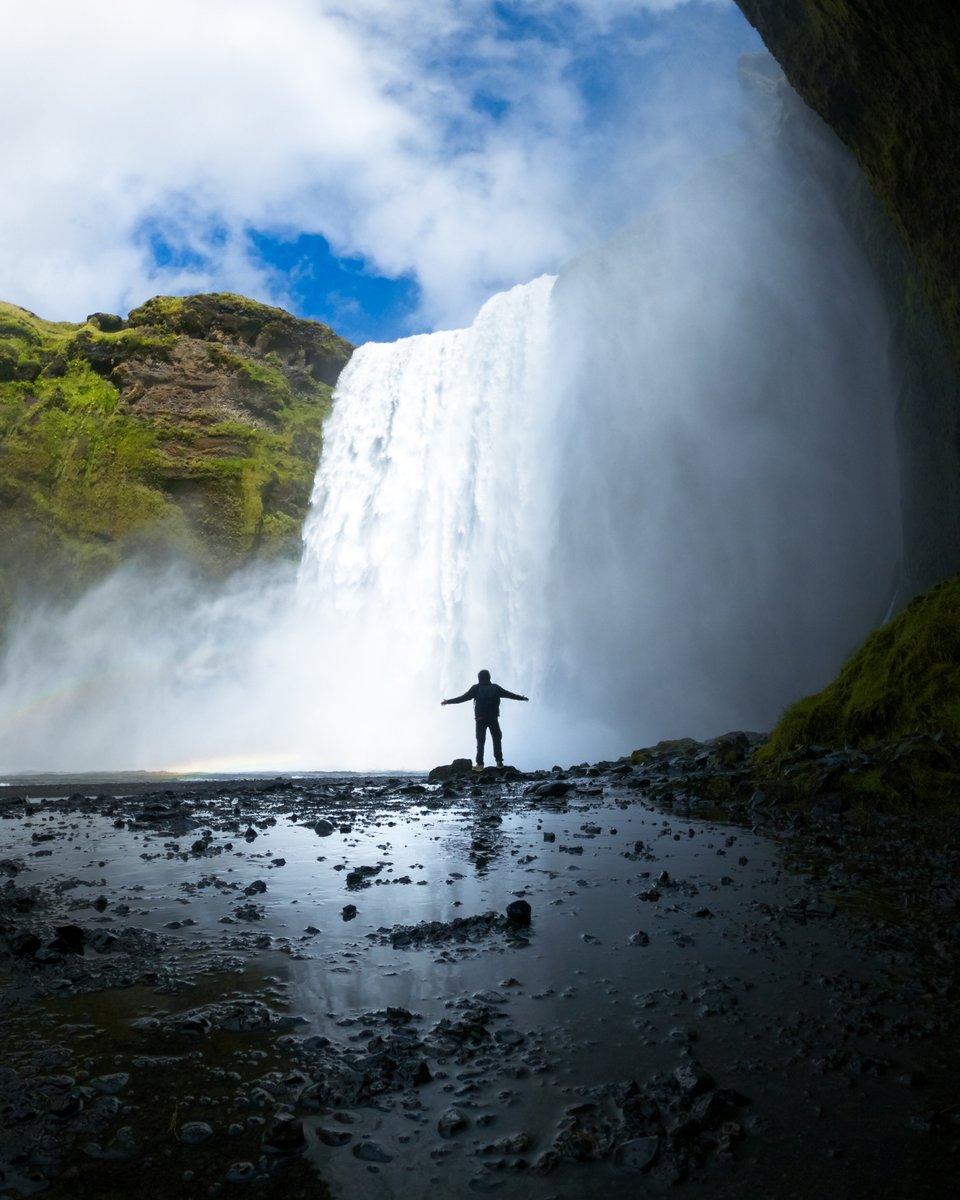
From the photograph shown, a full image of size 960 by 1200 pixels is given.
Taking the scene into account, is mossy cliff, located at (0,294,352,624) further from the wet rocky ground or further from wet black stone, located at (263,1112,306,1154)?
wet black stone, located at (263,1112,306,1154)

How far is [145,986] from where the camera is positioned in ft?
11.1

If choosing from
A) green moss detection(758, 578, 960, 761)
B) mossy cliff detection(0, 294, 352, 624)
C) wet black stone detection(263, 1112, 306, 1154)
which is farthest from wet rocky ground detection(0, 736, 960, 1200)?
mossy cliff detection(0, 294, 352, 624)

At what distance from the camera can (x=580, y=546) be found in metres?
30.8

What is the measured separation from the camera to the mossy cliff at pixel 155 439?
3528cm

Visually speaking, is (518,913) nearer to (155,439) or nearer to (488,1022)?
(488,1022)

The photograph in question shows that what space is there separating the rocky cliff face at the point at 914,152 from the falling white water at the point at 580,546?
6379mm

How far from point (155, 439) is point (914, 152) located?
34069mm

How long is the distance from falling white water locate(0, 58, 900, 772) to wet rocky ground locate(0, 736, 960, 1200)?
60.0 feet

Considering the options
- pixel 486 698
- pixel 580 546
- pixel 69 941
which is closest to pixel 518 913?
pixel 69 941

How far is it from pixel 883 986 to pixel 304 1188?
2505mm

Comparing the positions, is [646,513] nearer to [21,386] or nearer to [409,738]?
[409,738]

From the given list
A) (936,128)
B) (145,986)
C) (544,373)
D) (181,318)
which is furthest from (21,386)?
(145,986)

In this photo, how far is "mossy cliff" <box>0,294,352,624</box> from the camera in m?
35.3

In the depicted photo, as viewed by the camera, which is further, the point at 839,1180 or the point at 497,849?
the point at 497,849
